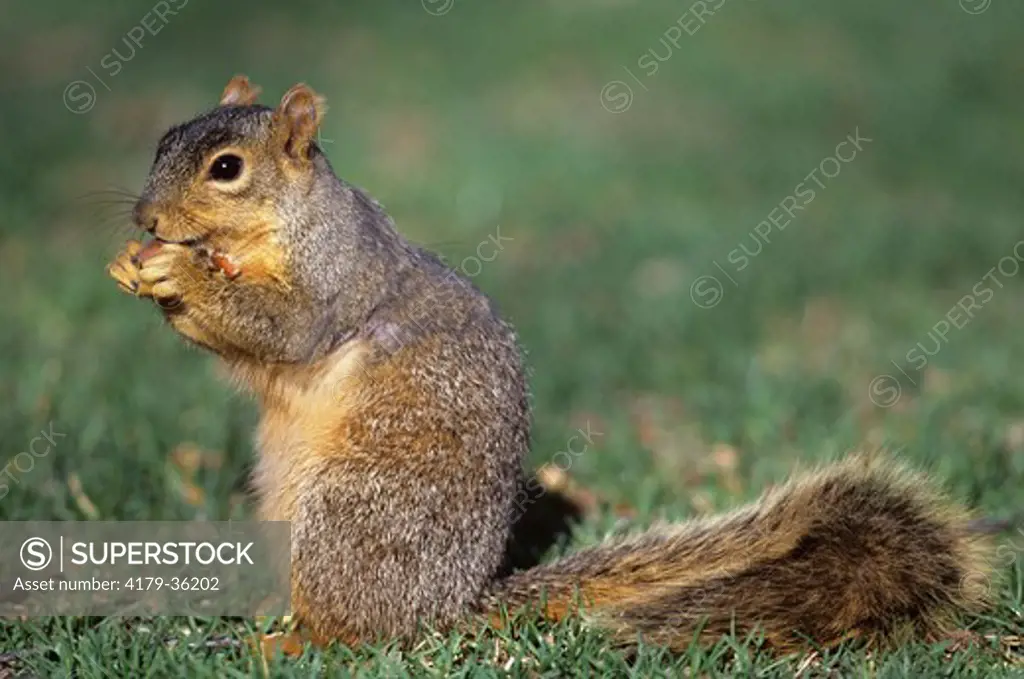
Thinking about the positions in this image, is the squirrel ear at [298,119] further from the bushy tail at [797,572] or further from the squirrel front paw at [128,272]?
the bushy tail at [797,572]

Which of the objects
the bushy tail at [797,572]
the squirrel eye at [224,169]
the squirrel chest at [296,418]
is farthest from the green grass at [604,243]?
the squirrel eye at [224,169]

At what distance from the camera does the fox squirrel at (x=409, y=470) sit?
10.6ft

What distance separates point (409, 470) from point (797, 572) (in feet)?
3.02

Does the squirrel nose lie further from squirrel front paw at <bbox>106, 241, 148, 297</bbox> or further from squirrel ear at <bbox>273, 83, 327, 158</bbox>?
squirrel ear at <bbox>273, 83, 327, 158</bbox>

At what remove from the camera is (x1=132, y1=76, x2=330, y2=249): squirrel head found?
135 inches

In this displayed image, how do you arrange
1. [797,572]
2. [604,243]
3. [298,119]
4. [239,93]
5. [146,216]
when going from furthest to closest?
[604,243], [239,93], [298,119], [146,216], [797,572]

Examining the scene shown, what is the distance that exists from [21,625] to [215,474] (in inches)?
47.8

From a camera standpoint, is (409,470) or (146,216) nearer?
(409,470)

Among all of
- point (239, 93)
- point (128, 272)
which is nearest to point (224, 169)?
point (128, 272)

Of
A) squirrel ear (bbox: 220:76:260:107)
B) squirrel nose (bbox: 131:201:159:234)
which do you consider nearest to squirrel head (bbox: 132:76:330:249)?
squirrel nose (bbox: 131:201:159:234)

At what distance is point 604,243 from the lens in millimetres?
7863

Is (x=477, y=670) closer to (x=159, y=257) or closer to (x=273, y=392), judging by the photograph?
(x=273, y=392)

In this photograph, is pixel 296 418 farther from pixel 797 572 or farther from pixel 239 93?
pixel 797 572

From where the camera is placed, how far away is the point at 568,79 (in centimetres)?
1069
